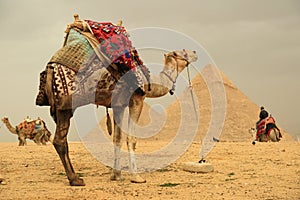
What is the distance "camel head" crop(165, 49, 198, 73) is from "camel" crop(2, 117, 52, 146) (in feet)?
55.1

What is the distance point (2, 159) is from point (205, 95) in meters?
66.1

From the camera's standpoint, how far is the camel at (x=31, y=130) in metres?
25.2

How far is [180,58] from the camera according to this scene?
1006 cm

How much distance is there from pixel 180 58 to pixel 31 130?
17.1 m

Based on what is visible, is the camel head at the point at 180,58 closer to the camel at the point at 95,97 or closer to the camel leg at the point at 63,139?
the camel at the point at 95,97

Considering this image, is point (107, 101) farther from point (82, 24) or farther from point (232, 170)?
point (232, 170)

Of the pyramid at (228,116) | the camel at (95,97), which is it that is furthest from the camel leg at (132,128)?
the pyramid at (228,116)

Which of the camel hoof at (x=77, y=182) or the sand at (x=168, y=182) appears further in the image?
the camel hoof at (x=77, y=182)

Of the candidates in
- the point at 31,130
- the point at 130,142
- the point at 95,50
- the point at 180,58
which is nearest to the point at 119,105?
the point at 130,142

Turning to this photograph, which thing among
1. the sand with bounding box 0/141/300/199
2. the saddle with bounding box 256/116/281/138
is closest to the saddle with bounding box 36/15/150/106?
the sand with bounding box 0/141/300/199

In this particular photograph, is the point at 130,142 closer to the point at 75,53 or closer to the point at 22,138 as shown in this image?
the point at 75,53

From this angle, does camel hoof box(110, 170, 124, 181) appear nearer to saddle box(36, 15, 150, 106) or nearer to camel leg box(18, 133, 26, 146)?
saddle box(36, 15, 150, 106)

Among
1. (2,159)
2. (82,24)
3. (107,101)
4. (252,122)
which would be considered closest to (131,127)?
(107,101)

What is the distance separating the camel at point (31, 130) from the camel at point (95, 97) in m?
17.3
